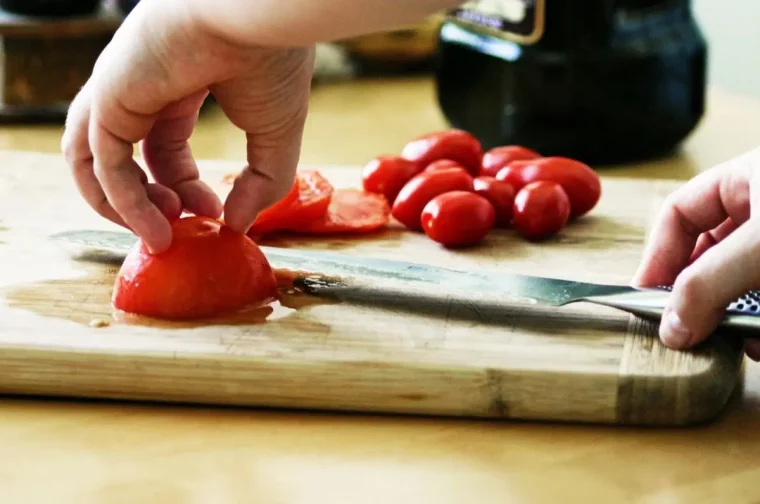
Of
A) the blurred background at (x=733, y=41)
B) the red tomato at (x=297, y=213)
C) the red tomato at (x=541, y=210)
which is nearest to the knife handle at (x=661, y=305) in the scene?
the red tomato at (x=541, y=210)

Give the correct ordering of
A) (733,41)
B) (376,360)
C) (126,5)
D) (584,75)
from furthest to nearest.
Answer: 1. (733,41)
2. (126,5)
3. (584,75)
4. (376,360)

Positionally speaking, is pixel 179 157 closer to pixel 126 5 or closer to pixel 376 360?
pixel 376 360

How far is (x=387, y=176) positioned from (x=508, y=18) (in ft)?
1.22

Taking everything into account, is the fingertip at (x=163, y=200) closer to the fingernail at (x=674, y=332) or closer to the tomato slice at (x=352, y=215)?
the tomato slice at (x=352, y=215)

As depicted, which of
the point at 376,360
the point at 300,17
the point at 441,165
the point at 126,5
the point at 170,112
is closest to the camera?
the point at 300,17

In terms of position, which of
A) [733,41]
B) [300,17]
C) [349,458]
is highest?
[300,17]

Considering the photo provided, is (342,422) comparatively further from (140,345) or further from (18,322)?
(18,322)

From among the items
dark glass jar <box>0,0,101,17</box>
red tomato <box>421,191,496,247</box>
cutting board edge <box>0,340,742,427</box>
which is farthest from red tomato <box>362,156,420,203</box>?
dark glass jar <box>0,0,101,17</box>

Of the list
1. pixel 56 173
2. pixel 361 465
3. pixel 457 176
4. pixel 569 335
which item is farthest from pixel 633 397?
pixel 56 173

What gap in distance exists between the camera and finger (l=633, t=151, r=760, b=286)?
917 mm

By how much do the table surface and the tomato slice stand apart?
34 cm

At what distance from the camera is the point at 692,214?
3.10ft

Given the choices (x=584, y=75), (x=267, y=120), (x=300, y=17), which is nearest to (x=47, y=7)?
(x=584, y=75)

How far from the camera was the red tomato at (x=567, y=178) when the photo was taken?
1.17 meters
